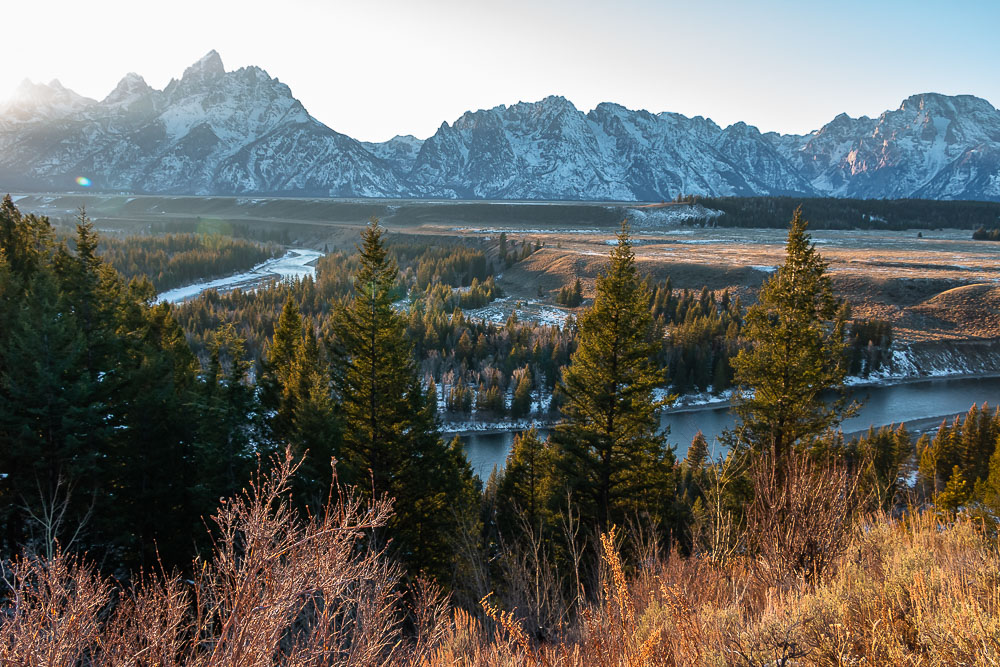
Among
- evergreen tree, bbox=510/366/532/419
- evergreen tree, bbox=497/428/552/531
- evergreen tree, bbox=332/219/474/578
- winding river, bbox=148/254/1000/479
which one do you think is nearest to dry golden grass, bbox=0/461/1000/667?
evergreen tree, bbox=332/219/474/578

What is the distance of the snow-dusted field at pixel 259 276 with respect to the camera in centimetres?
10400

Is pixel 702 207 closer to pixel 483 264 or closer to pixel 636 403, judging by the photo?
pixel 483 264

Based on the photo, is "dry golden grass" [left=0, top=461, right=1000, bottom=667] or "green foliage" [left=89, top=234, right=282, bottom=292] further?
"green foliage" [left=89, top=234, right=282, bottom=292]

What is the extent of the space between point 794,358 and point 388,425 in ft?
40.5

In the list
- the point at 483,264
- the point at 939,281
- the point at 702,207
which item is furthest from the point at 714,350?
the point at 702,207

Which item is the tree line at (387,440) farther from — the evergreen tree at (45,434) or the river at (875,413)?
the river at (875,413)

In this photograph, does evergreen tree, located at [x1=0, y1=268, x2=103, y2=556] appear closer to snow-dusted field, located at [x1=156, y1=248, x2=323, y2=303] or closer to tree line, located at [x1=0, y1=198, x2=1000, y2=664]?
tree line, located at [x1=0, y1=198, x2=1000, y2=664]

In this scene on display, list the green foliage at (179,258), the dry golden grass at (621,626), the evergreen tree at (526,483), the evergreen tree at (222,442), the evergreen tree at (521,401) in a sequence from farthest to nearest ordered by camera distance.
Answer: the green foliage at (179,258)
the evergreen tree at (521,401)
the evergreen tree at (526,483)
the evergreen tree at (222,442)
the dry golden grass at (621,626)

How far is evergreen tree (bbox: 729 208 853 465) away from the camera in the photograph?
1590 cm

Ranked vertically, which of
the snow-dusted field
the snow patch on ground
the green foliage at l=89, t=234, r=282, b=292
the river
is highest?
the green foliage at l=89, t=234, r=282, b=292

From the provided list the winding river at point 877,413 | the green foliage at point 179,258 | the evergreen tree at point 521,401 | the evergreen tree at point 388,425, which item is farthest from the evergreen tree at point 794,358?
the green foliage at point 179,258

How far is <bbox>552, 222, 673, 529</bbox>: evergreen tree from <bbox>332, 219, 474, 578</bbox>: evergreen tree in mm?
4354

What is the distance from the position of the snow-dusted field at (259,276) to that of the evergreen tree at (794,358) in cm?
9659

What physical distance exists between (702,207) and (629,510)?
667ft
